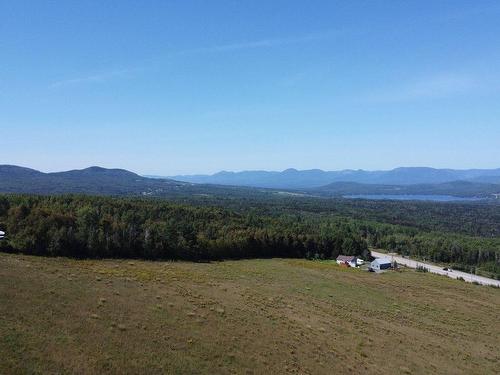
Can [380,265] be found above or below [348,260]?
below

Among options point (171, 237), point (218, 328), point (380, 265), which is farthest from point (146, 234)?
point (380, 265)

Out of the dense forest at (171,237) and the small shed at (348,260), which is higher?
the dense forest at (171,237)

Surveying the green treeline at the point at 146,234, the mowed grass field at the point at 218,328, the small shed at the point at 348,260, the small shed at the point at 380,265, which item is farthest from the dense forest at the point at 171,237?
the mowed grass field at the point at 218,328

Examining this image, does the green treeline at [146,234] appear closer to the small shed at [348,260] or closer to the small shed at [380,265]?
the small shed at [348,260]

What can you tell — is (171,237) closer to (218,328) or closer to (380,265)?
(380,265)

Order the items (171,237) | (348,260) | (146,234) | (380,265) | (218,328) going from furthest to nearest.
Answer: (348,260) → (380,265) → (171,237) → (146,234) → (218,328)

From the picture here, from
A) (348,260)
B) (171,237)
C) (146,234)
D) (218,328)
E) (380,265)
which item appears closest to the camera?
(218,328)

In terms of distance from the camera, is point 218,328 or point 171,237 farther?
point 171,237
